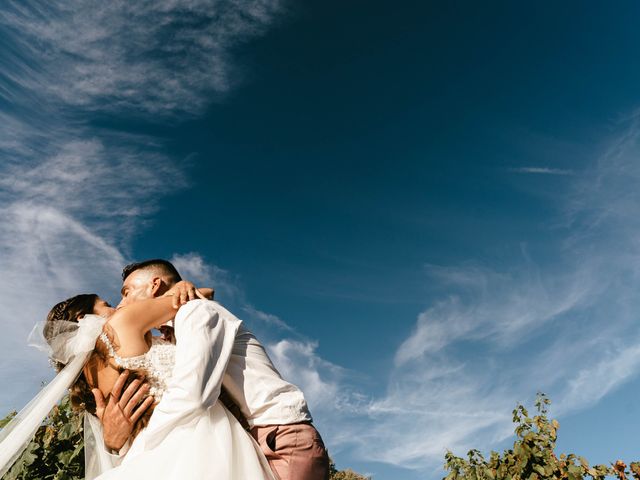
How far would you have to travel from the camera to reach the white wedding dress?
104 inches

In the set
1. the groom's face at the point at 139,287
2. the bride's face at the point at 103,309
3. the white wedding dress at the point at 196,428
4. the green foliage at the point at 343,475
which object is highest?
the green foliage at the point at 343,475

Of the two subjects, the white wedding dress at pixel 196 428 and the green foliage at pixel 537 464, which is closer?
the white wedding dress at pixel 196 428

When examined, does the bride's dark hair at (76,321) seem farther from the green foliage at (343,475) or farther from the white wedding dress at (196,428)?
the green foliage at (343,475)

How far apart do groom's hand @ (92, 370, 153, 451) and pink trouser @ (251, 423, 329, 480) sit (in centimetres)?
81

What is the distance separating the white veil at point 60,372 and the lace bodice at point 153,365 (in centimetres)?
26

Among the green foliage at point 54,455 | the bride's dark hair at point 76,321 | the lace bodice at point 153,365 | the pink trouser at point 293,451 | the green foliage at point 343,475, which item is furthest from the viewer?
the green foliage at point 343,475

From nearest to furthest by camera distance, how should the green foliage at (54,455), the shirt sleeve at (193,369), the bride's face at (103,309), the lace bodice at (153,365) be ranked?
the shirt sleeve at (193,369), the lace bodice at (153,365), the bride's face at (103,309), the green foliage at (54,455)

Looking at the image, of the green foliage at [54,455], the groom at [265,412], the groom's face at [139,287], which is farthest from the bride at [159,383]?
the green foliage at [54,455]

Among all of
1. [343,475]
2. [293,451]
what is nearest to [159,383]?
[293,451]

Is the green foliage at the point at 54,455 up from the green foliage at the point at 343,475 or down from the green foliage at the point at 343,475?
down

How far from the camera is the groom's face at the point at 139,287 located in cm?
410

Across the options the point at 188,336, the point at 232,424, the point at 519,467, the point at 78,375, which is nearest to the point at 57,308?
the point at 78,375

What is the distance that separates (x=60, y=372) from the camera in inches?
143

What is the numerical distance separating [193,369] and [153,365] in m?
0.64
